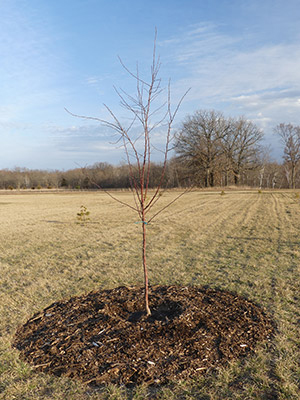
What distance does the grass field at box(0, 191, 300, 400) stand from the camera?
2484 mm

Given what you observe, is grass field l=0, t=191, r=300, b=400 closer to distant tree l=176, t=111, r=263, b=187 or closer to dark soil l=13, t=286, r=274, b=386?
dark soil l=13, t=286, r=274, b=386

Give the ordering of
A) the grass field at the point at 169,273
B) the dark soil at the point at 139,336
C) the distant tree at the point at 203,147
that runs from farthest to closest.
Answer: the distant tree at the point at 203,147
the dark soil at the point at 139,336
the grass field at the point at 169,273

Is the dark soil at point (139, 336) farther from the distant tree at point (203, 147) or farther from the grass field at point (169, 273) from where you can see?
the distant tree at point (203, 147)

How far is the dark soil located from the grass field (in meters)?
0.14

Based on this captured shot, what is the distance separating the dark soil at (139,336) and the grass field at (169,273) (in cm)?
14

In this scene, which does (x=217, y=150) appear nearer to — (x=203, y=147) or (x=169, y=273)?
(x=203, y=147)

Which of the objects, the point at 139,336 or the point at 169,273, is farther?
the point at 169,273

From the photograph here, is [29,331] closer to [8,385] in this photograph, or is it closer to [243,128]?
[8,385]

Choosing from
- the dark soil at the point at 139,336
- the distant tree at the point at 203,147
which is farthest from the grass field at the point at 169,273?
the distant tree at the point at 203,147

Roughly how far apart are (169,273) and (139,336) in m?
2.78

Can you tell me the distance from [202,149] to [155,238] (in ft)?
128

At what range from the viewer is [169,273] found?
5926 mm

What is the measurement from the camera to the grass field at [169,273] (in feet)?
8.15

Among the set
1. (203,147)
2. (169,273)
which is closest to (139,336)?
(169,273)
